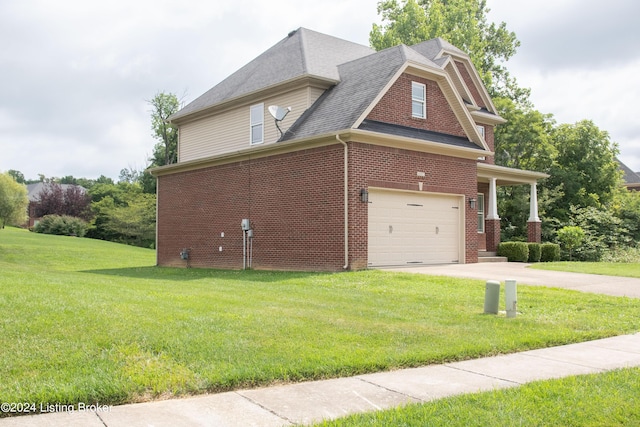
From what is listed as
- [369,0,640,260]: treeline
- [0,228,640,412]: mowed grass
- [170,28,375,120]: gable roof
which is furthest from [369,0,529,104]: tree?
[0,228,640,412]: mowed grass

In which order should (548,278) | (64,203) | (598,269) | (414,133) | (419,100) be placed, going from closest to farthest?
1. (548,278)
2. (598,269)
3. (414,133)
4. (419,100)
5. (64,203)

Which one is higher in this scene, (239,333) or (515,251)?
(515,251)

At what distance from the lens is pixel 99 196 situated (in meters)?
66.0

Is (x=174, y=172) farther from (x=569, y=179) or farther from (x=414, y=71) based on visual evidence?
(x=569, y=179)

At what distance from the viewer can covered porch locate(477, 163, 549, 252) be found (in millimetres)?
23094

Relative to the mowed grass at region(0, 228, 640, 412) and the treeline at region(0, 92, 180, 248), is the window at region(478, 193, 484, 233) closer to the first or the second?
the mowed grass at region(0, 228, 640, 412)

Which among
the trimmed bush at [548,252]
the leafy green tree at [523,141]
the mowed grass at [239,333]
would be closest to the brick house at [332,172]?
the trimmed bush at [548,252]

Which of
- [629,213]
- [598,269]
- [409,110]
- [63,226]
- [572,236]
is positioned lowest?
[598,269]

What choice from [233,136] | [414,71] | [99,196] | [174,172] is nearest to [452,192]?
[414,71]

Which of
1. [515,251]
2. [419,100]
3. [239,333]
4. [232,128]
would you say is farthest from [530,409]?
[232,128]

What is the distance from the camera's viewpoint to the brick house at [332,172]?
16.1m

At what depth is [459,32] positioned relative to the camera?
126 feet

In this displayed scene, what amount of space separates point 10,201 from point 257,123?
46516 millimetres

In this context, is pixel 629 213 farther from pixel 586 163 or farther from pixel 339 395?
pixel 339 395
